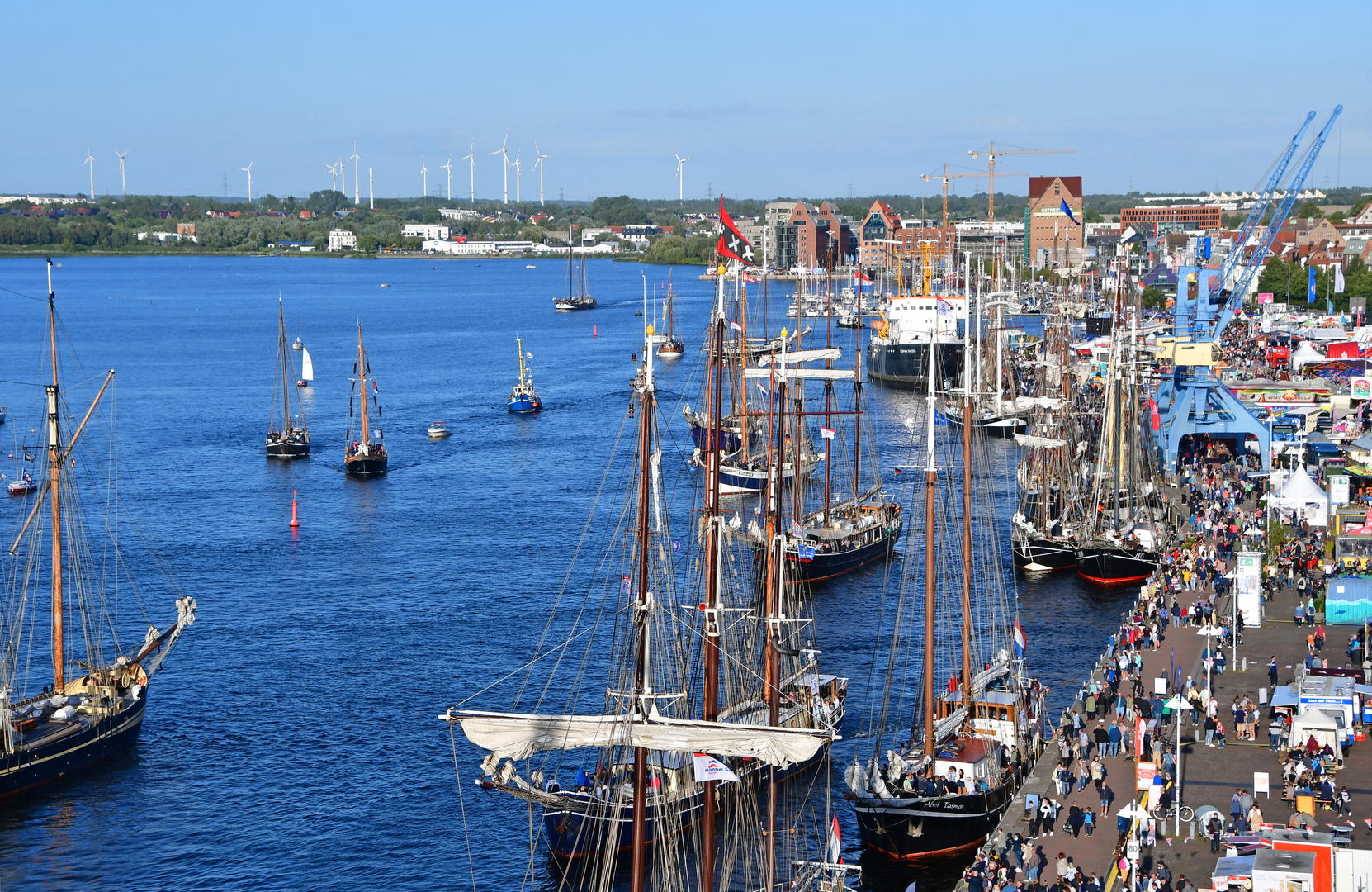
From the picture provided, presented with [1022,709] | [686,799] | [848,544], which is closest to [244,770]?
[686,799]

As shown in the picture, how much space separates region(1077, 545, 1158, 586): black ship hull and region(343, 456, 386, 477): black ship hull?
37.6m

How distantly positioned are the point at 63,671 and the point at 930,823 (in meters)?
22.5

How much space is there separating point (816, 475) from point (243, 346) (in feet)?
305

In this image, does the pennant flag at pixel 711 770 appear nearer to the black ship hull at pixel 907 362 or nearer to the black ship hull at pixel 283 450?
the black ship hull at pixel 283 450

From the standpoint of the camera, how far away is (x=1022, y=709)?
3534 cm

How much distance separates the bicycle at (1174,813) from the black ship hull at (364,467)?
54.4 meters

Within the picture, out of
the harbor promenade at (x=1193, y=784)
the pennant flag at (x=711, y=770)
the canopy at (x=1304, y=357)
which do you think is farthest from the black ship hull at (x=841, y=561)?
the canopy at (x=1304, y=357)

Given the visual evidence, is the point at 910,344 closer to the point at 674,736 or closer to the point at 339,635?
the point at 339,635

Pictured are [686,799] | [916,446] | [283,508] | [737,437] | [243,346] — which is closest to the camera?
[686,799]

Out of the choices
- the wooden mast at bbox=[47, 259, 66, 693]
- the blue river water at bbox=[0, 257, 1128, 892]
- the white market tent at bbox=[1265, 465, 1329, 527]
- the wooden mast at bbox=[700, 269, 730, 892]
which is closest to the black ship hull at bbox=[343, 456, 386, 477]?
the blue river water at bbox=[0, 257, 1128, 892]

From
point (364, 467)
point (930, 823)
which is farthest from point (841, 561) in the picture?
point (364, 467)

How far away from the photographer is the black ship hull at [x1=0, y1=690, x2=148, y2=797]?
35406mm

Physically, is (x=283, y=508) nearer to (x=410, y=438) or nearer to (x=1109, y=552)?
(x=410, y=438)

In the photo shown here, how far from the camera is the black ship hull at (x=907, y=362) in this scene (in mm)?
114562
